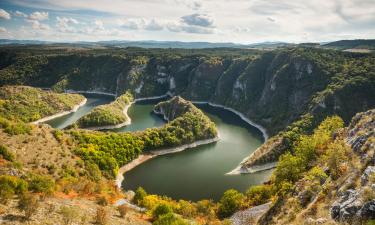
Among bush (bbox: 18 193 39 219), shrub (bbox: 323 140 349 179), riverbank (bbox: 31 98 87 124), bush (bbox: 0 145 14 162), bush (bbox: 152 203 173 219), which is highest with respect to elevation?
shrub (bbox: 323 140 349 179)

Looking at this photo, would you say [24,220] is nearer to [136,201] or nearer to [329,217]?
[329,217]

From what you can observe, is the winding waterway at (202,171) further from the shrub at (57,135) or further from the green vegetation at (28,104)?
the green vegetation at (28,104)

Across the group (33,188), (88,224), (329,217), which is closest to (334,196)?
(329,217)

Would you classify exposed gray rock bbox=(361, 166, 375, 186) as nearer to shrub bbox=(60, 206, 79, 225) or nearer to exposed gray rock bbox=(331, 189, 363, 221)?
exposed gray rock bbox=(331, 189, 363, 221)

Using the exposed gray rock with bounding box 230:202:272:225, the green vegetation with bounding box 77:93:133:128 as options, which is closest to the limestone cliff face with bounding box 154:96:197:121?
the green vegetation with bounding box 77:93:133:128

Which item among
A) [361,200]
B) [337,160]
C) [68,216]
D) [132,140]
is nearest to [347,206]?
[361,200]

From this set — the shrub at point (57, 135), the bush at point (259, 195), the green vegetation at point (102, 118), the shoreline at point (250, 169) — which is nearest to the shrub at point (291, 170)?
the bush at point (259, 195)

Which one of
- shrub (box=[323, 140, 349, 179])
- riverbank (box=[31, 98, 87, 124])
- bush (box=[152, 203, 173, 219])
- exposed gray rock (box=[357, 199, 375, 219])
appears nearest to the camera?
exposed gray rock (box=[357, 199, 375, 219])
